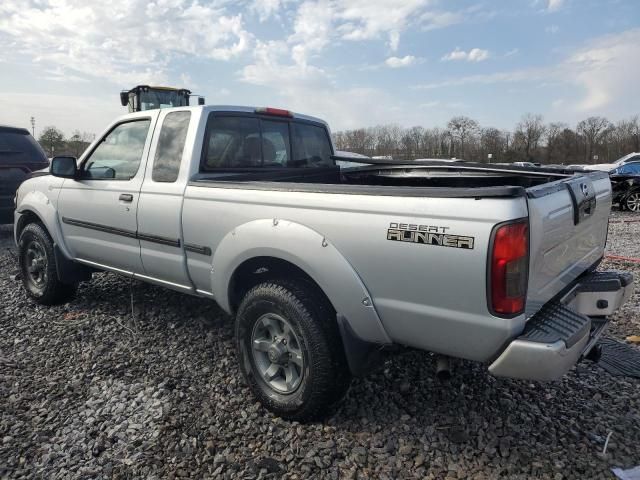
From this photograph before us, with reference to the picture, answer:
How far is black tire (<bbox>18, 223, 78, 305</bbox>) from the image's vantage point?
4727mm

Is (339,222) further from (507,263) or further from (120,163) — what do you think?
(120,163)

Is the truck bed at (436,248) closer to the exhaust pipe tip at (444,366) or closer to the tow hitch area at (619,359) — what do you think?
the exhaust pipe tip at (444,366)

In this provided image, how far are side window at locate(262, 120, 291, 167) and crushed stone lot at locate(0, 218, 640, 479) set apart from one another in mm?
1506

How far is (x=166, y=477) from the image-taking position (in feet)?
8.04

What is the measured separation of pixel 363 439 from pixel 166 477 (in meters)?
1.05

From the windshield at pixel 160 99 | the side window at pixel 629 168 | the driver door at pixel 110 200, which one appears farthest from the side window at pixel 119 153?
the side window at pixel 629 168

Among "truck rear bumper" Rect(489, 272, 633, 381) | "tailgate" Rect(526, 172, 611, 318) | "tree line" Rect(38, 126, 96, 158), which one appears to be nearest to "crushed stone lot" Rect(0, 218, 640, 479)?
"truck rear bumper" Rect(489, 272, 633, 381)

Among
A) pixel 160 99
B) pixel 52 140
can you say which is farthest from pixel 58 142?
pixel 160 99

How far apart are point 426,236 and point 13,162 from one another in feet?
27.5

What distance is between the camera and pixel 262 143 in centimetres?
398

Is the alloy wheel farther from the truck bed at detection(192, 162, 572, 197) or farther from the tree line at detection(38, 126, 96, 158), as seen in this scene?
the tree line at detection(38, 126, 96, 158)

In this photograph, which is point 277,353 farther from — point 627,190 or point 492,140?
point 492,140

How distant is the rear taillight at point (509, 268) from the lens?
2.02 meters

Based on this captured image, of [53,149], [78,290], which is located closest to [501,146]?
[53,149]
